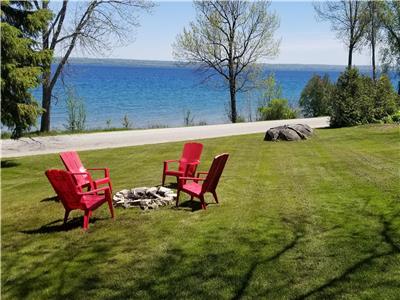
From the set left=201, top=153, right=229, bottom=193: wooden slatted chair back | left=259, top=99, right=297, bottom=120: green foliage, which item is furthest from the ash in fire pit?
left=259, top=99, right=297, bottom=120: green foliage

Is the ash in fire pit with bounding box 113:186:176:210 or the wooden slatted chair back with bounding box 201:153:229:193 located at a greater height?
the wooden slatted chair back with bounding box 201:153:229:193

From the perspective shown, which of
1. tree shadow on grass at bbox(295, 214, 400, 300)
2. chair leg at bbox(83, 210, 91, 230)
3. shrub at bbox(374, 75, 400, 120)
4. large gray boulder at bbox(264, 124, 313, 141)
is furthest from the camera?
shrub at bbox(374, 75, 400, 120)

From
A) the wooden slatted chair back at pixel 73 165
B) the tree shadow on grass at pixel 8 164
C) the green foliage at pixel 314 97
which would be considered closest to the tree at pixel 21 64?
the tree shadow on grass at pixel 8 164

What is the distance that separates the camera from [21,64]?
14406 mm

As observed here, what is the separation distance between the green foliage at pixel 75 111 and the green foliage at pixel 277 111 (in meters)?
Result: 14.1

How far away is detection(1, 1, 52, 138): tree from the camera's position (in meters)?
13.6

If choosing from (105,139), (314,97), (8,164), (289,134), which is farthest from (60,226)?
(314,97)

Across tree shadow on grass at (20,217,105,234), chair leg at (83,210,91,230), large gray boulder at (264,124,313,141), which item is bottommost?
large gray boulder at (264,124,313,141)

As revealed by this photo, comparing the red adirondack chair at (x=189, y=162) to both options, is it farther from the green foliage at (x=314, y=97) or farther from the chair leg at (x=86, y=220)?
the green foliage at (x=314, y=97)

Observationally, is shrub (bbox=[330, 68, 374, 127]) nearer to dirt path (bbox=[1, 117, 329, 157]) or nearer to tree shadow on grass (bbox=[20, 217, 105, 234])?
dirt path (bbox=[1, 117, 329, 157])

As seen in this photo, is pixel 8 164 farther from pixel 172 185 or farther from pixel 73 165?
pixel 172 185

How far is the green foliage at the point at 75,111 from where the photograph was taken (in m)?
23.8

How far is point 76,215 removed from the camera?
8258mm

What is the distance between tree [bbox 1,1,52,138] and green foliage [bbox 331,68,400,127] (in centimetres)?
1452
